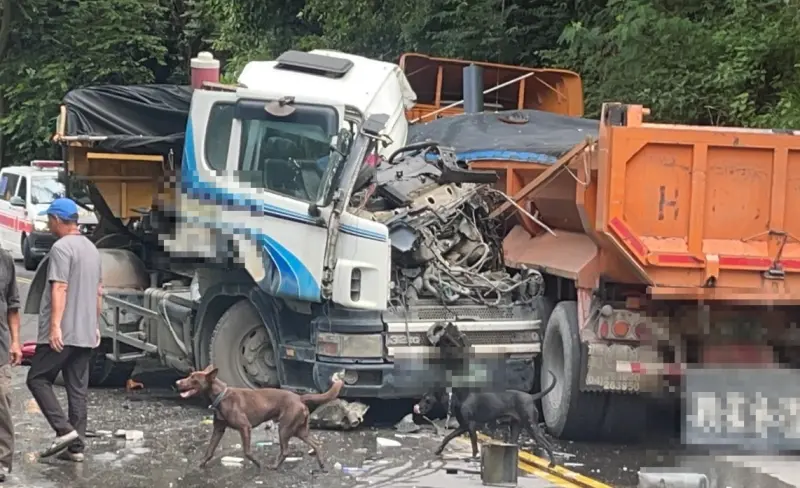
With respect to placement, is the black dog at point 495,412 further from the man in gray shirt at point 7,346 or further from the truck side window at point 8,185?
the truck side window at point 8,185

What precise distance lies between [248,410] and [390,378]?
Result: 1.36 meters

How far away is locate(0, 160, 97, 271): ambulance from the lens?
2473 cm

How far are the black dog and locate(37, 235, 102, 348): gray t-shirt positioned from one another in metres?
2.56

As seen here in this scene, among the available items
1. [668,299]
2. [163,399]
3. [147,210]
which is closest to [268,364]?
[163,399]

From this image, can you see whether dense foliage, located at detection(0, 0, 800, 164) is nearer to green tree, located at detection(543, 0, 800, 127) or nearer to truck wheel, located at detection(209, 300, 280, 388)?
green tree, located at detection(543, 0, 800, 127)

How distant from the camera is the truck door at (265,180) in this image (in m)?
9.53

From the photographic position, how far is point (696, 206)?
8.70m

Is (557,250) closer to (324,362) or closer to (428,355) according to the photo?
(428,355)

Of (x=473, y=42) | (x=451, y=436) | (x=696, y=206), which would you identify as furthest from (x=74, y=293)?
(x=473, y=42)

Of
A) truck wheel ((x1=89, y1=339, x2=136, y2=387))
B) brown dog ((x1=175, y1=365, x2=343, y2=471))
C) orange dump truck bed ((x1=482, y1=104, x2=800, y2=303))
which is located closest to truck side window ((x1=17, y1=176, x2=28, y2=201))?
truck wheel ((x1=89, y1=339, x2=136, y2=387))

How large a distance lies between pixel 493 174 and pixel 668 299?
2308 millimetres

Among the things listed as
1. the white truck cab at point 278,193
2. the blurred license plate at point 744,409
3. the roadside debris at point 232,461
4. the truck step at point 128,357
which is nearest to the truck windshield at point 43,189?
the truck step at point 128,357

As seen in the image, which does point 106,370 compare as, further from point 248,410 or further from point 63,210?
point 248,410

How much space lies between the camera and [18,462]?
862cm
